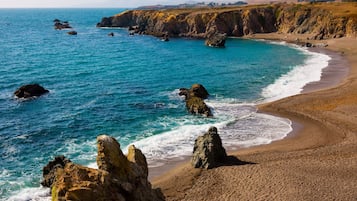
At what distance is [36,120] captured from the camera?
43.4 meters

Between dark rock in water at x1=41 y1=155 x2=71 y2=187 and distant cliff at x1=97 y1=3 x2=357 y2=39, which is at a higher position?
distant cliff at x1=97 y1=3 x2=357 y2=39

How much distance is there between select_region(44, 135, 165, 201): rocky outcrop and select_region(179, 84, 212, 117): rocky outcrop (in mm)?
26858

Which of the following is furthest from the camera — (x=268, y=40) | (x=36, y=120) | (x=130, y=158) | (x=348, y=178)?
(x=268, y=40)

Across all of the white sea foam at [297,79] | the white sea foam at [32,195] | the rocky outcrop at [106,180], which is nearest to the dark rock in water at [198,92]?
the white sea foam at [297,79]

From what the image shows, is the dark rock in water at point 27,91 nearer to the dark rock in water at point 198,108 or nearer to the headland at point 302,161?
the dark rock in water at point 198,108

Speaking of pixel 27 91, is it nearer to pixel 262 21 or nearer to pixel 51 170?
pixel 51 170

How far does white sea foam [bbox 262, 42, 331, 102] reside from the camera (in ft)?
180

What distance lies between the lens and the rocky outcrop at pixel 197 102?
1790 inches

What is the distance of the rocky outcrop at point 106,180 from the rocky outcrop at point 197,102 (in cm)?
2686

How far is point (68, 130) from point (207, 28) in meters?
94.9

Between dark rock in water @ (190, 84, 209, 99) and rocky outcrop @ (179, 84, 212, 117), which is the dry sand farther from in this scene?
dark rock in water @ (190, 84, 209, 99)

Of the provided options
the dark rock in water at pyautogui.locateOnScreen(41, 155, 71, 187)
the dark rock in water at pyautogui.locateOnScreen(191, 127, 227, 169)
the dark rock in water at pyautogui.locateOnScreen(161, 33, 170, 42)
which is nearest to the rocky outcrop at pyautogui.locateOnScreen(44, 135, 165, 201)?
the dark rock in water at pyautogui.locateOnScreen(191, 127, 227, 169)

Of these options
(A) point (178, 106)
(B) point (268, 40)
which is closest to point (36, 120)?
(A) point (178, 106)

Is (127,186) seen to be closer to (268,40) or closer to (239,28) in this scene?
(268,40)
